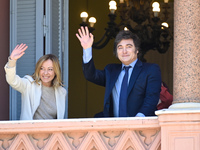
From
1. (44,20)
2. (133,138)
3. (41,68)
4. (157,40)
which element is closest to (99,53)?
(157,40)

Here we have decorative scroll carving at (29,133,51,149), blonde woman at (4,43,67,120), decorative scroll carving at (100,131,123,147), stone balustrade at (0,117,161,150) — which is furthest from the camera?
blonde woman at (4,43,67,120)

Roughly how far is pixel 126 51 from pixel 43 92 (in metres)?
1.05

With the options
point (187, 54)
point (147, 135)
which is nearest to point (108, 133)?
point (147, 135)

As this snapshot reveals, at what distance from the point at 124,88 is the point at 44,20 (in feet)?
6.48

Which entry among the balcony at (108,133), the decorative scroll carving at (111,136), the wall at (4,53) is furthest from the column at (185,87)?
the wall at (4,53)

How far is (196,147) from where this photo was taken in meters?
5.40

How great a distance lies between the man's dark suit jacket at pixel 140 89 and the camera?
6037mm

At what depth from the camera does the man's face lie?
6277 mm

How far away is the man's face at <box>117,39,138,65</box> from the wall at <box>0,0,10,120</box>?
1.86 metres

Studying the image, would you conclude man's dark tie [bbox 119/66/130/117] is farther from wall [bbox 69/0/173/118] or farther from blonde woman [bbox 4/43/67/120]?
wall [bbox 69/0/173/118]

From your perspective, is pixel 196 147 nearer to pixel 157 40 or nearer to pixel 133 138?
pixel 133 138

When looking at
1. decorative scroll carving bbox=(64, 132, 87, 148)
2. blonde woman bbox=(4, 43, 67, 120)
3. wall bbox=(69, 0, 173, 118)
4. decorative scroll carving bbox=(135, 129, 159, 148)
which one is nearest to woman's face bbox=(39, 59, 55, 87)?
blonde woman bbox=(4, 43, 67, 120)

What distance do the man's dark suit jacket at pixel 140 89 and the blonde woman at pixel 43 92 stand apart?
A: 47 centimetres

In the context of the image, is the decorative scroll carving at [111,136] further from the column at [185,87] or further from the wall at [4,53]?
the wall at [4,53]
